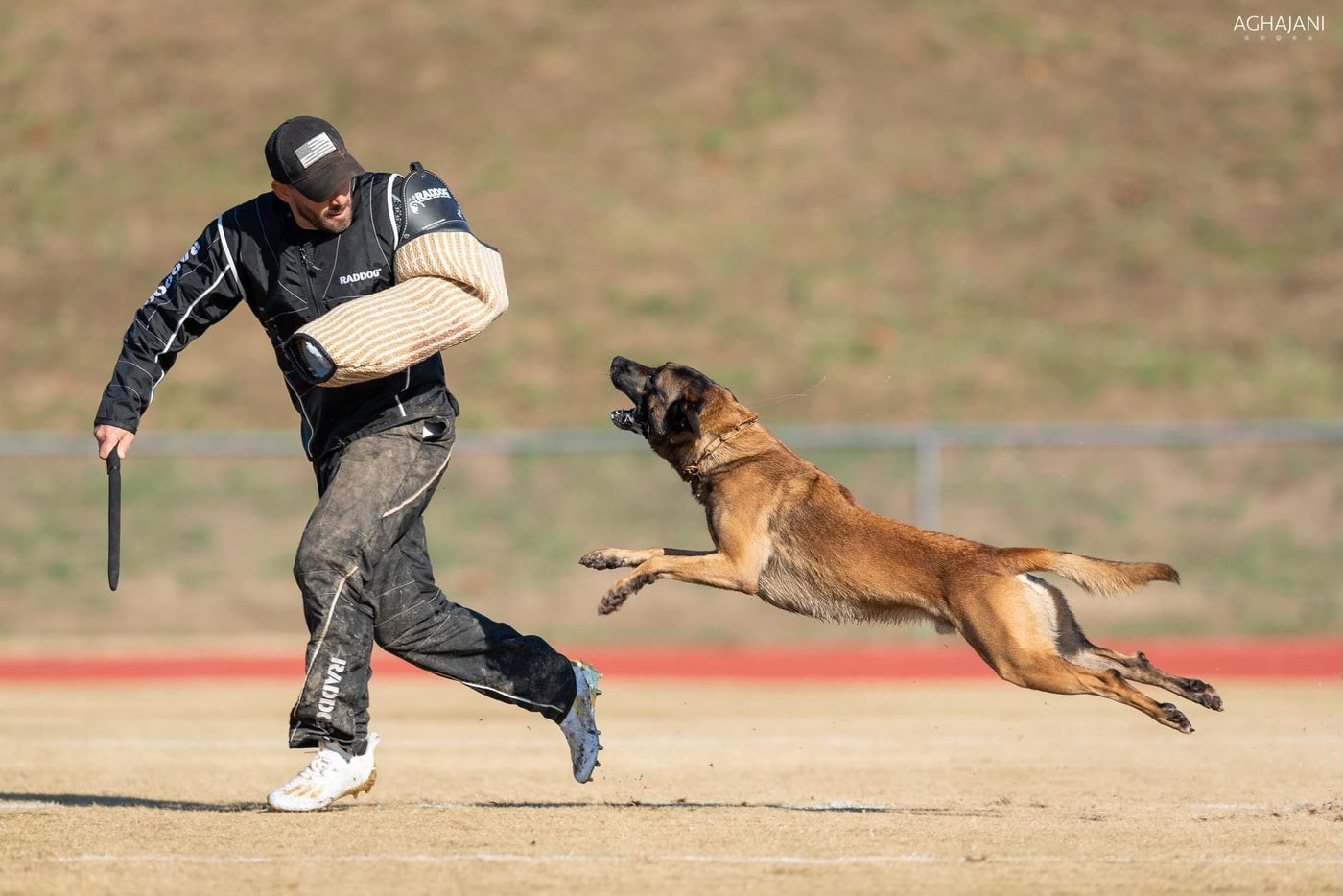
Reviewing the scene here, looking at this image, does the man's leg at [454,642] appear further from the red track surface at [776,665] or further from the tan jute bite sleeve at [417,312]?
the red track surface at [776,665]

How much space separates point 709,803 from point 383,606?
5.15ft

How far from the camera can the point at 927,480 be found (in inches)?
616

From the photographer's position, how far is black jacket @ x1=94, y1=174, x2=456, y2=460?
5771mm

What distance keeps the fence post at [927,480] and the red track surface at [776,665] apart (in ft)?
5.04

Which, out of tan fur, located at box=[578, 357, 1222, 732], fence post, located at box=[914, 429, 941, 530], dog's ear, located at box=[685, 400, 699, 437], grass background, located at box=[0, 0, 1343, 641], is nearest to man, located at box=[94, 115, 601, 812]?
tan fur, located at box=[578, 357, 1222, 732]

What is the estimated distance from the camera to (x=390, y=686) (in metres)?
13.0

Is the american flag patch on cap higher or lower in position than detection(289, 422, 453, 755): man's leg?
higher

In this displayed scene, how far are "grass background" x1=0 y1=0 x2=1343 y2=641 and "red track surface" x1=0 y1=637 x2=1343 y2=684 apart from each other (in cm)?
181

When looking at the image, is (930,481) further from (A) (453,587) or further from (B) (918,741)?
(B) (918,741)

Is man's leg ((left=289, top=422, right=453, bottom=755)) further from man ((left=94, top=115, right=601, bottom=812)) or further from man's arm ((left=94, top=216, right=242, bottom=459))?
man's arm ((left=94, top=216, right=242, bottom=459))

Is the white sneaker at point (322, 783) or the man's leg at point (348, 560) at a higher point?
the man's leg at point (348, 560)

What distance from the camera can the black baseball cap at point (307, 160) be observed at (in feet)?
18.1

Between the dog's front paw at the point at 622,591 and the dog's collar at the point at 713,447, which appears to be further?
the dog's collar at the point at 713,447

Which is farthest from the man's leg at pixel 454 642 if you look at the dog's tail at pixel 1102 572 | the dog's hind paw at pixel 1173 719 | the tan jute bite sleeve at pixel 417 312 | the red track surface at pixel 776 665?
the red track surface at pixel 776 665
